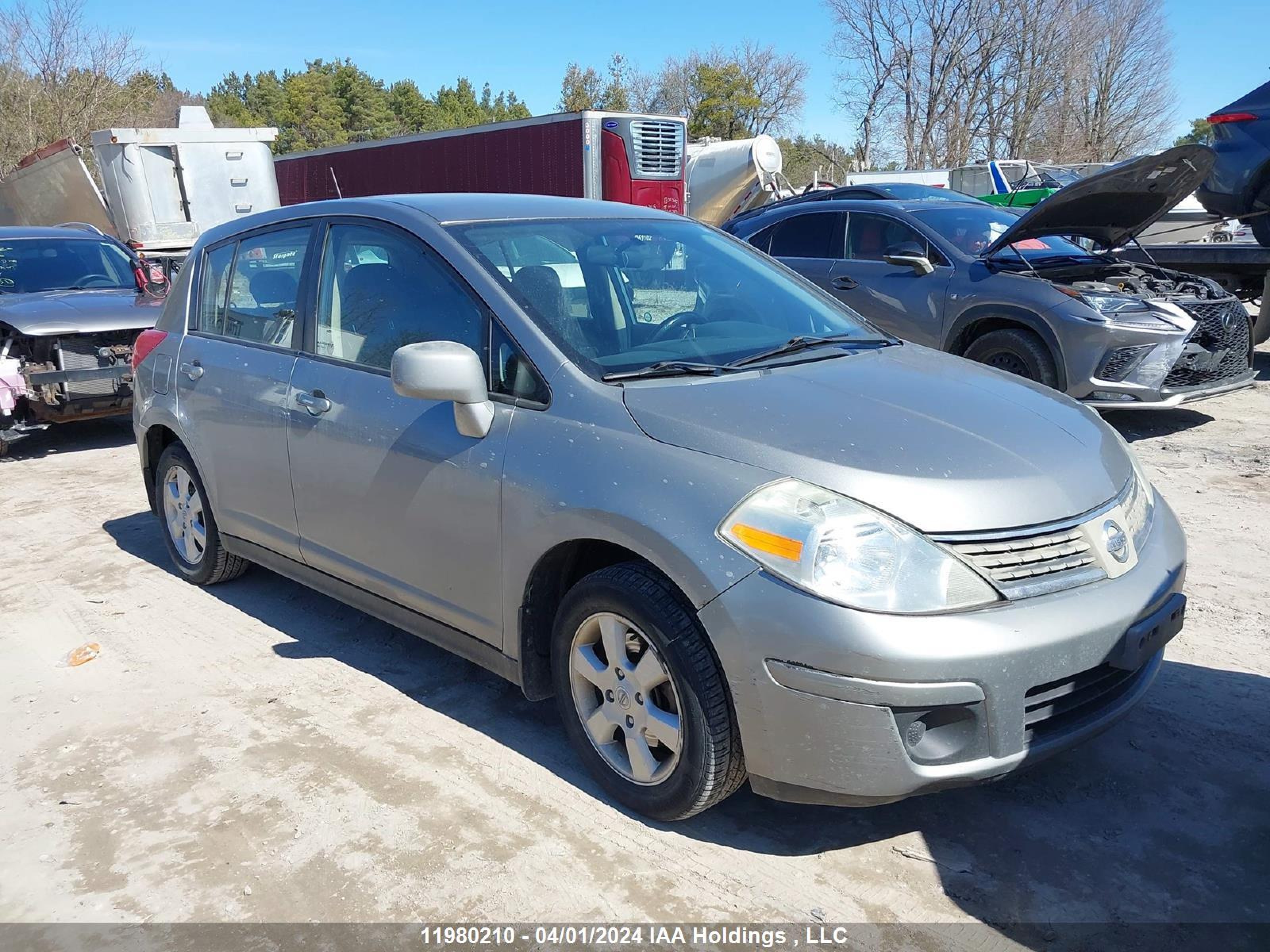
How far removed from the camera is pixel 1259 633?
4164mm

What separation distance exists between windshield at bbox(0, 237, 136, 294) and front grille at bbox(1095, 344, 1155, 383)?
7.95 m

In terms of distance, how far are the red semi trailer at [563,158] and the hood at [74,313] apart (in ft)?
20.0

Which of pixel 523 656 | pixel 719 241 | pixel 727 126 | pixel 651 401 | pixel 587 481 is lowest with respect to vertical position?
pixel 523 656

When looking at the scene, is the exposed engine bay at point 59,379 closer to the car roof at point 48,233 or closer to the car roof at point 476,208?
the car roof at point 48,233

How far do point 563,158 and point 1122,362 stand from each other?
34.5ft

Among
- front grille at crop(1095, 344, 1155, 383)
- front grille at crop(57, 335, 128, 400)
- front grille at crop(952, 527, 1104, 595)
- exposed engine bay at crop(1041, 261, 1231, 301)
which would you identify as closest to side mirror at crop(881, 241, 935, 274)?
exposed engine bay at crop(1041, 261, 1231, 301)

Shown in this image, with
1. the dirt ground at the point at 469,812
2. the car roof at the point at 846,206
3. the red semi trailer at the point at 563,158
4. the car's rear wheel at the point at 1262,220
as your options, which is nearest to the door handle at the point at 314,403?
the dirt ground at the point at 469,812

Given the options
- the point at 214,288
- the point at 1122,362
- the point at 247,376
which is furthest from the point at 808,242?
the point at 247,376

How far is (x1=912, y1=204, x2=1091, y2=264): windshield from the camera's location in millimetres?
7945

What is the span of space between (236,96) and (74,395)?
276ft

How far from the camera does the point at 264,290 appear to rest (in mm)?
4375

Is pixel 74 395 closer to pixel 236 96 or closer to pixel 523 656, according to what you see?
pixel 523 656

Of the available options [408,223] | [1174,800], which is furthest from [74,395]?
[1174,800]

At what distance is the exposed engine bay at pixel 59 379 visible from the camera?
25.3 ft
